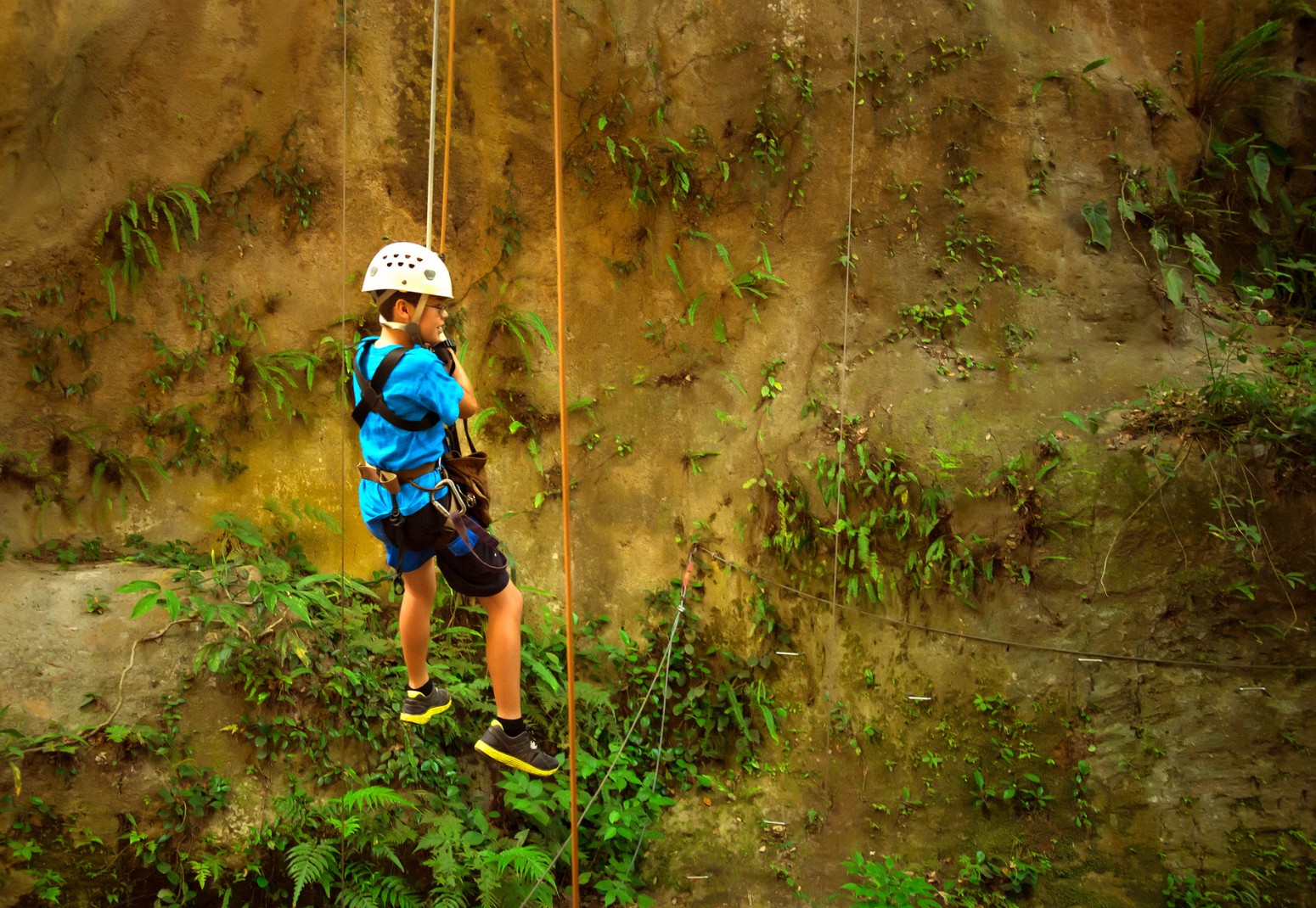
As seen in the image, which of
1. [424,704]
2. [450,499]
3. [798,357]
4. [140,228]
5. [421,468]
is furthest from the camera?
[798,357]

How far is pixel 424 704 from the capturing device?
15.4 feet

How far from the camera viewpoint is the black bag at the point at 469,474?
4406 millimetres

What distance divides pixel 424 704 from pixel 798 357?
4873 mm

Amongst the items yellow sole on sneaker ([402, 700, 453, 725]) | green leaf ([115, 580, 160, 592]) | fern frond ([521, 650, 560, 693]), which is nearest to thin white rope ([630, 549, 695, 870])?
fern frond ([521, 650, 560, 693])

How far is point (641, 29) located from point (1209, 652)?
23.3 ft

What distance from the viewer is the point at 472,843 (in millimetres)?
6422

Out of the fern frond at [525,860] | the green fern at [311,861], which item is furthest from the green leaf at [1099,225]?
the green fern at [311,861]

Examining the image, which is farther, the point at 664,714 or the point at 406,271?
the point at 664,714

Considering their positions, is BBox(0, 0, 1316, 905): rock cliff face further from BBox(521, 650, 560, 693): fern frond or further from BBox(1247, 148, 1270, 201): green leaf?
BBox(521, 650, 560, 693): fern frond

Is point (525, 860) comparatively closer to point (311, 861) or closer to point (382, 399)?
point (311, 861)

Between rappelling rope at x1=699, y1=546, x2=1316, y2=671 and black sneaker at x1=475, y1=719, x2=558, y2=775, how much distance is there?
2773 mm

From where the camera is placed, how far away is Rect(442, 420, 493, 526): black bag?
441 cm

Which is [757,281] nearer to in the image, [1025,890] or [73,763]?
[1025,890]

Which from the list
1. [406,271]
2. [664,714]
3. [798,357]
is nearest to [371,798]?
[664,714]
